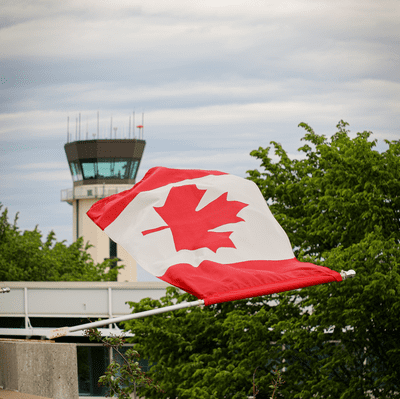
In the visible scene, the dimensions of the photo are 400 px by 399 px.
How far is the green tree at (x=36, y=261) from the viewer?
4356cm

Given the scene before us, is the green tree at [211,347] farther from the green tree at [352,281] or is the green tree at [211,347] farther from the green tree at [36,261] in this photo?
the green tree at [36,261]

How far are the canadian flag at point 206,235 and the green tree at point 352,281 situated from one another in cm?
569

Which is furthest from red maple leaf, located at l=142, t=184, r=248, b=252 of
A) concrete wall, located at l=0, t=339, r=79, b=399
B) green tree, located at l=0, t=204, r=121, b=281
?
green tree, located at l=0, t=204, r=121, b=281

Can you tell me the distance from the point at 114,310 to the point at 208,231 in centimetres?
2160

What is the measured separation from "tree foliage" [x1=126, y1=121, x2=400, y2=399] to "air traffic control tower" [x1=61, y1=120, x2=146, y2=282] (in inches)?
1882

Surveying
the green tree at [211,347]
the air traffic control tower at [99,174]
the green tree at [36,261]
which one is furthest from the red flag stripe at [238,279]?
the air traffic control tower at [99,174]

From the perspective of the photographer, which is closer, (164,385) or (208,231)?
(208,231)

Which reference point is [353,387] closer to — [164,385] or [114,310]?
[164,385]

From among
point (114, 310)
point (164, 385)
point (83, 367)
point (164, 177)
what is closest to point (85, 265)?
point (83, 367)

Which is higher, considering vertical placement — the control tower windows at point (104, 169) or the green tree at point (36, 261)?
the control tower windows at point (104, 169)

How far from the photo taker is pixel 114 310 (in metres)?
28.9

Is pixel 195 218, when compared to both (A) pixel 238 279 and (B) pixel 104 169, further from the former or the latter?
(B) pixel 104 169

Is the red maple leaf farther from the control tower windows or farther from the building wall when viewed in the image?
the control tower windows

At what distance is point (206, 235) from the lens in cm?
807
